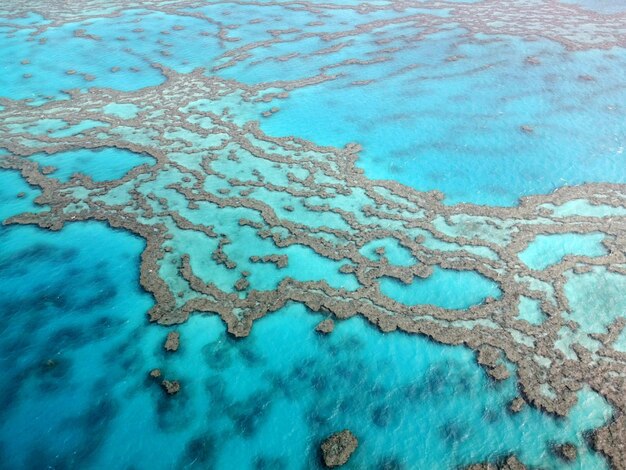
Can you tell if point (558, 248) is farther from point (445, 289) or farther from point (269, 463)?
point (269, 463)

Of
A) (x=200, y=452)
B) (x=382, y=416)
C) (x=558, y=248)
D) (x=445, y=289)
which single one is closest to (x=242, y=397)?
(x=200, y=452)

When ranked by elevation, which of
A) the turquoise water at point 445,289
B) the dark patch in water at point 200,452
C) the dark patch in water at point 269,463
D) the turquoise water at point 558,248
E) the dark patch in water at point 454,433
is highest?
the turquoise water at point 558,248

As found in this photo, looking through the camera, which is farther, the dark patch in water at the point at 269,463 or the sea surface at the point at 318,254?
the sea surface at the point at 318,254

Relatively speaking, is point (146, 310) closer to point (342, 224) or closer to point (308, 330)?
point (308, 330)

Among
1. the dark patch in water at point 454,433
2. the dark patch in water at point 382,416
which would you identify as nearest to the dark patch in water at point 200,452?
the dark patch in water at point 382,416

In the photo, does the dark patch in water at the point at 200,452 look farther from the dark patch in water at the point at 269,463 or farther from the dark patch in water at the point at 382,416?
the dark patch in water at the point at 382,416

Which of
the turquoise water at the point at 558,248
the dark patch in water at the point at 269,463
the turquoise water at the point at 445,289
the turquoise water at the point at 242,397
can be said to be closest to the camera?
the dark patch in water at the point at 269,463

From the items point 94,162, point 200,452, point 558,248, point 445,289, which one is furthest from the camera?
point 94,162

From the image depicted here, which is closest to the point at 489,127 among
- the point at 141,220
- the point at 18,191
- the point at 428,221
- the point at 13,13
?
the point at 428,221
